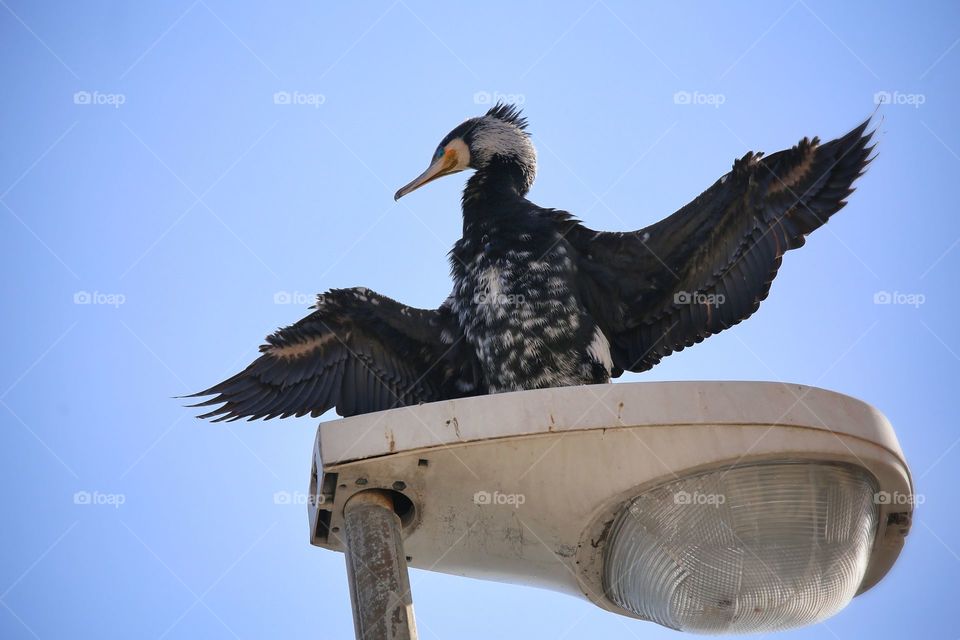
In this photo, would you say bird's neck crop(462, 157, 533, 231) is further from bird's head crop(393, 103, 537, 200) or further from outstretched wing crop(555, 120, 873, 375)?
outstretched wing crop(555, 120, 873, 375)

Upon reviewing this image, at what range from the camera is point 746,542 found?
4.20m

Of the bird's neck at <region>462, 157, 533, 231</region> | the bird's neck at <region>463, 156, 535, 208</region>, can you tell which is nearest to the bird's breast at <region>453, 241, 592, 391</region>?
the bird's neck at <region>462, 157, 533, 231</region>

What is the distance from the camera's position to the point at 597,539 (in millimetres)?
4488

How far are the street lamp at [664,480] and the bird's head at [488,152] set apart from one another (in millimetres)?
3349

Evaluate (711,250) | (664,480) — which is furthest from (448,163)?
(664,480)

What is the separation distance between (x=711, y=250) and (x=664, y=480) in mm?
2616

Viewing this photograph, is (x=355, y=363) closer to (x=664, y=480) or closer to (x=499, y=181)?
(x=499, y=181)

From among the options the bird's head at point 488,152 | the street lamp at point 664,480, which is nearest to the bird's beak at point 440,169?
the bird's head at point 488,152

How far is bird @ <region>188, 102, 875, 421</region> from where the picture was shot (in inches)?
250

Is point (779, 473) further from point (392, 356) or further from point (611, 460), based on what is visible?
point (392, 356)

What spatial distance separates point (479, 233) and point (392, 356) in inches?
35.7

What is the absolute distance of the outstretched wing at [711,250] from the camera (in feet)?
20.7

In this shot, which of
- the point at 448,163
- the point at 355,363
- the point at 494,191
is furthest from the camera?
the point at 448,163

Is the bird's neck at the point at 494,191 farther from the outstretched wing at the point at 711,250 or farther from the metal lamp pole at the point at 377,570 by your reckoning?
the metal lamp pole at the point at 377,570
